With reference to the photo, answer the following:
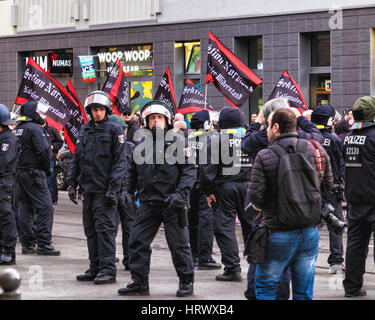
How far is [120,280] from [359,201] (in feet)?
9.08

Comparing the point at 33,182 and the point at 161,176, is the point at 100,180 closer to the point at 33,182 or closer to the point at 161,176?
the point at 161,176

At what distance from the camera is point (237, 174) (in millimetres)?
8836

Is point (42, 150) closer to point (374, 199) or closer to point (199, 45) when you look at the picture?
point (374, 199)

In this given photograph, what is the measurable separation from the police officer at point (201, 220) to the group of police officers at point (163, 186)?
0.01 meters

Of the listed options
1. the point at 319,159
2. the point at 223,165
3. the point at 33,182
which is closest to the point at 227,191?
the point at 223,165

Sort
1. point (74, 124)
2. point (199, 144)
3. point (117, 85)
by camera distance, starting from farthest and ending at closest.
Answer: point (117, 85) → point (74, 124) → point (199, 144)

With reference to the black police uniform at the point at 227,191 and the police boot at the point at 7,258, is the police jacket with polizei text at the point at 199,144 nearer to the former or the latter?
the black police uniform at the point at 227,191

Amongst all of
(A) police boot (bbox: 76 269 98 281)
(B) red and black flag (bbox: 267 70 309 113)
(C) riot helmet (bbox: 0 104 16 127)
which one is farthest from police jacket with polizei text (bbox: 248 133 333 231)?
(B) red and black flag (bbox: 267 70 309 113)

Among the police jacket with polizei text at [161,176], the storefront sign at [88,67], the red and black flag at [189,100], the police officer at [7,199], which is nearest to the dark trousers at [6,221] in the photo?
the police officer at [7,199]

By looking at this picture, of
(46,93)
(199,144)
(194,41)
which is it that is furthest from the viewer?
(194,41)

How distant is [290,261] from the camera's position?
5953mm

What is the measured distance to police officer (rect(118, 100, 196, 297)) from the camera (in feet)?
25.4
